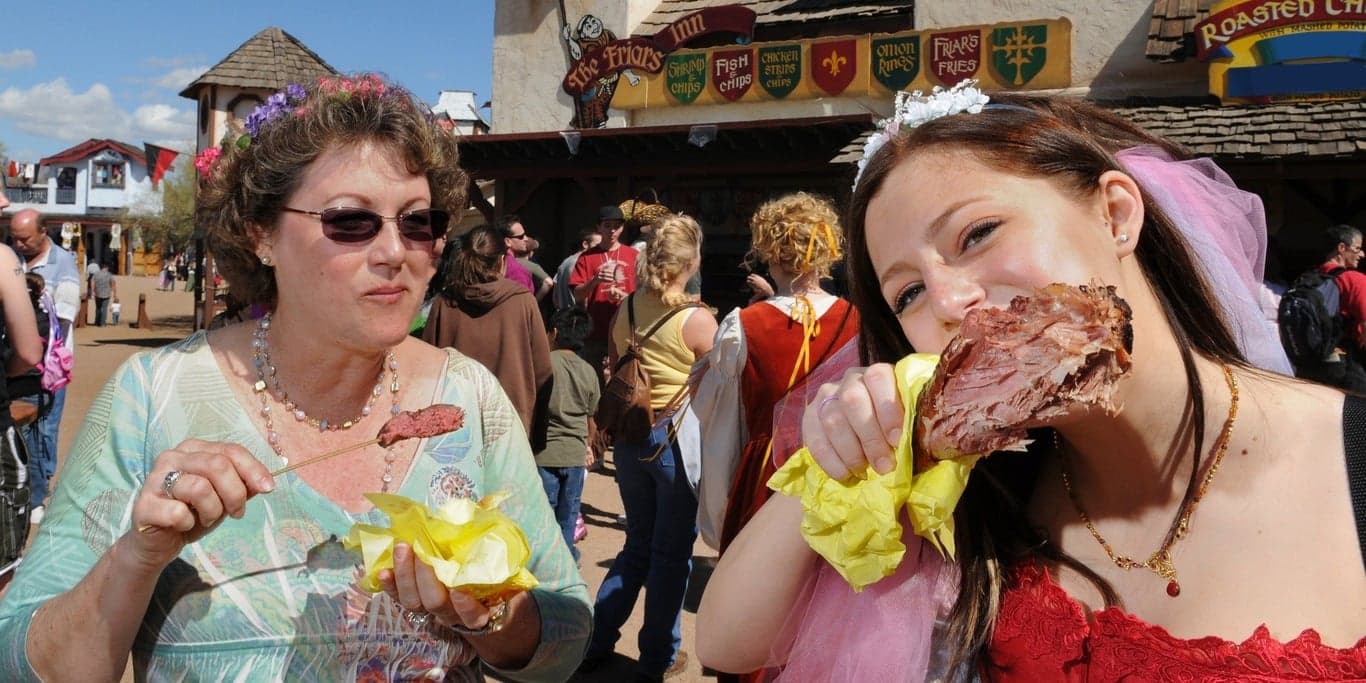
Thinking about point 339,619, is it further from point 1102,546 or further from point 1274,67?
point 1274,67

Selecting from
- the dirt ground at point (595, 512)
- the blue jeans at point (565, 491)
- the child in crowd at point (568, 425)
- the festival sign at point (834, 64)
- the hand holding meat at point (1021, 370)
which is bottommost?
the dirt ground at point (595, 512)

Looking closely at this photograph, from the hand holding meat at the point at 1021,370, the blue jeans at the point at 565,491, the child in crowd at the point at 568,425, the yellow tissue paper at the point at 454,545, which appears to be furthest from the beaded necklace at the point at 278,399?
the blue jeans at the point at 565,491

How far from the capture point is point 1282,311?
7461 mm

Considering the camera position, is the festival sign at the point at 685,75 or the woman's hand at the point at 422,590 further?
the festival sign at the point at 685,75

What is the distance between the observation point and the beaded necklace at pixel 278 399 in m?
1.95

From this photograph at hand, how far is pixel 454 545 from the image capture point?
1.58m

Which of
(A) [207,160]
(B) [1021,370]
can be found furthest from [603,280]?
(B) [1021,370]

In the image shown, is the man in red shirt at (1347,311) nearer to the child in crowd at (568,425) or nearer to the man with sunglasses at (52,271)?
the child in crowd at (568,425)

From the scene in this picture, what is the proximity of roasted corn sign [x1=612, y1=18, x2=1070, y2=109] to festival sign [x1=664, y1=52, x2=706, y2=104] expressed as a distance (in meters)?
0.01

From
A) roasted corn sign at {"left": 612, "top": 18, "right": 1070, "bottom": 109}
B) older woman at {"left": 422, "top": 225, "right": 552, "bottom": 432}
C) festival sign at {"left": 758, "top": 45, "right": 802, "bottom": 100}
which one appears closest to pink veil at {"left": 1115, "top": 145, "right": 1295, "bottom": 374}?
older woman at {"left": 422, "top": 225, "right": 552, "bottom": 432}

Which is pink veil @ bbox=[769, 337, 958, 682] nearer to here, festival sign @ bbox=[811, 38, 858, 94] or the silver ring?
→ the silver ring

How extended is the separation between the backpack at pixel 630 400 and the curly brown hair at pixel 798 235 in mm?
647

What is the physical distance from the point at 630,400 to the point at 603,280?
3.22 m

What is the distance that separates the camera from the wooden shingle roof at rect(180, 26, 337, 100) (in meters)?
16.0
